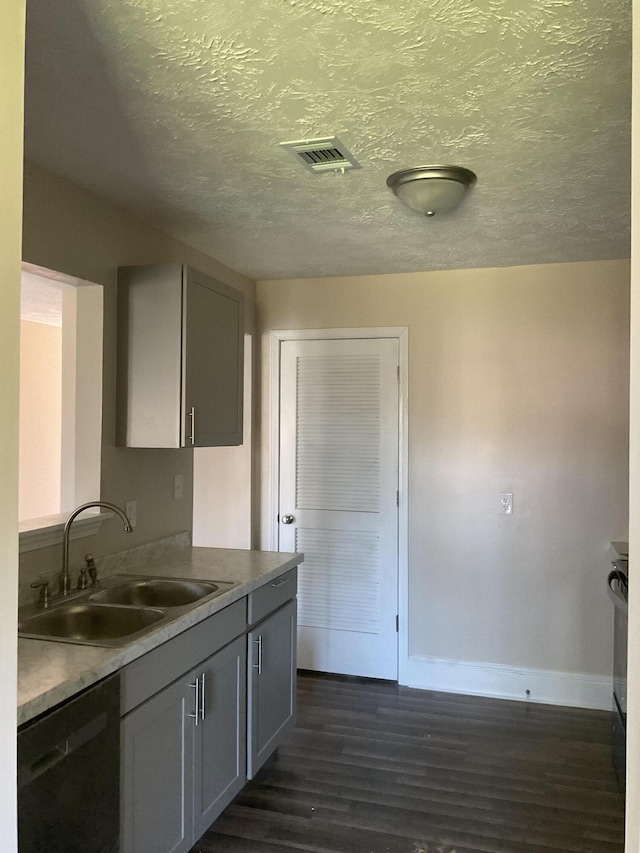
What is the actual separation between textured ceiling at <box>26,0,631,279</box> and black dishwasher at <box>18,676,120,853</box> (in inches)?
63.9

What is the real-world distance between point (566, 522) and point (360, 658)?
1.50 metres

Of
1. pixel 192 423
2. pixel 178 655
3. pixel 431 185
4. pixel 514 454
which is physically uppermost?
pixel 431 185

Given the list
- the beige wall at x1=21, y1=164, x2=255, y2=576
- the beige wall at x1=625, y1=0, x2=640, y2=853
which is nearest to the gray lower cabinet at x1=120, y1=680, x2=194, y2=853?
the beige wall at x1=21, y1=164, x2=255, y2=576

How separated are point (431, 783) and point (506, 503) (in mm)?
1573

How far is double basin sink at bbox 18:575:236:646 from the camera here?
2.15 meters

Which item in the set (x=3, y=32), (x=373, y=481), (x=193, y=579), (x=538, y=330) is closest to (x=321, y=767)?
(x=193, y=579)

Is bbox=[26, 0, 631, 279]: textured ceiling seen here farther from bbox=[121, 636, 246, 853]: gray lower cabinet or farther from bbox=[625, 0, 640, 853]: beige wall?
bbox=[121, 636, 246, 853]: gray lower cabinet

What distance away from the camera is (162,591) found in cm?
265

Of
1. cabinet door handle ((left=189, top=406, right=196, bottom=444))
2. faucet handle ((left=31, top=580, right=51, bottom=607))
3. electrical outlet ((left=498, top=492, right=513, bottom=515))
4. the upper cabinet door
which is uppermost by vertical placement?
the upper cabinet door

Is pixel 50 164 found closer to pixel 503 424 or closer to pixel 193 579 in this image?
pixel 193 579

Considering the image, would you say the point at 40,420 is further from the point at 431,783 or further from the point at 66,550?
the point at 431,783

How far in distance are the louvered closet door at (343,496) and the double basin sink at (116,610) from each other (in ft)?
5.32

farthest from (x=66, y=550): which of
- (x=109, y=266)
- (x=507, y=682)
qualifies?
(x=507, y=682)

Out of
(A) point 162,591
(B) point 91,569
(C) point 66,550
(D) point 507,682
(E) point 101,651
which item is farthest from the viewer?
(D) point 507,682
